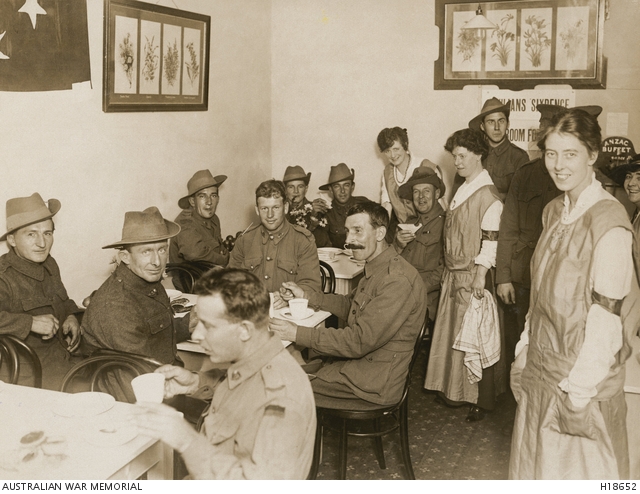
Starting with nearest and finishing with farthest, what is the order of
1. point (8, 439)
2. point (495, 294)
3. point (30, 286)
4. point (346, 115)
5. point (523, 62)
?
1. point (8, 439)
2. point (30, 286)
3. point (495, 294)
4. point (523, 62)
5. point (346, 115)

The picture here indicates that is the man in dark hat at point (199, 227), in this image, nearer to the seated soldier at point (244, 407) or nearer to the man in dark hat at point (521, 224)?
the man in dark hat at point (521, 224)

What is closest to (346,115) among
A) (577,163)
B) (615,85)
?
(615,85)

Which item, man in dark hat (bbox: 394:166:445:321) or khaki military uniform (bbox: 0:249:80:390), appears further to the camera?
man in dark hat (bbox: 394:166:445:321)

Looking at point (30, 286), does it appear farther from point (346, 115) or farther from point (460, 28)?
point (460, 28)

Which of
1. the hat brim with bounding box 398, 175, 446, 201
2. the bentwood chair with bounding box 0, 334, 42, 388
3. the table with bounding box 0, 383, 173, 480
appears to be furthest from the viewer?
the hat brim with bounding box 398, 175, 446, 201

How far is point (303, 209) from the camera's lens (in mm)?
5836

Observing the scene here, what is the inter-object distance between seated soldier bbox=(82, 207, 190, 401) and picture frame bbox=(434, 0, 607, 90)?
3979mm

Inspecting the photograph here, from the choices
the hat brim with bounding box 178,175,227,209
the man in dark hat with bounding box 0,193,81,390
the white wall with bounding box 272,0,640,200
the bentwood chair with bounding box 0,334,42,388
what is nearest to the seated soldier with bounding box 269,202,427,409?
the bentwood chair with bounding box 0,334,42,388

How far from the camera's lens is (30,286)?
3.55 meters

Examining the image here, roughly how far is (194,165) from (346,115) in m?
1.91

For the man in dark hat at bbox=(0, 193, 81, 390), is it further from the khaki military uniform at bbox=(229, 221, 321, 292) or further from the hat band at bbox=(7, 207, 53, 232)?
the khaki military uniform at bbox=(229, 221, 321, 292)

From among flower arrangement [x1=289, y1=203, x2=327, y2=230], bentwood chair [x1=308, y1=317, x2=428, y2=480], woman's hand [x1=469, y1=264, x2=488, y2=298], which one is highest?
flower arrangement [x1=289, y1=203, x2=327, y2=230]

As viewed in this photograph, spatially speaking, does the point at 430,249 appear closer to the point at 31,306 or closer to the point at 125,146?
the point at 125,146

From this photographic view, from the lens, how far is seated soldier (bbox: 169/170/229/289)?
507 cm
